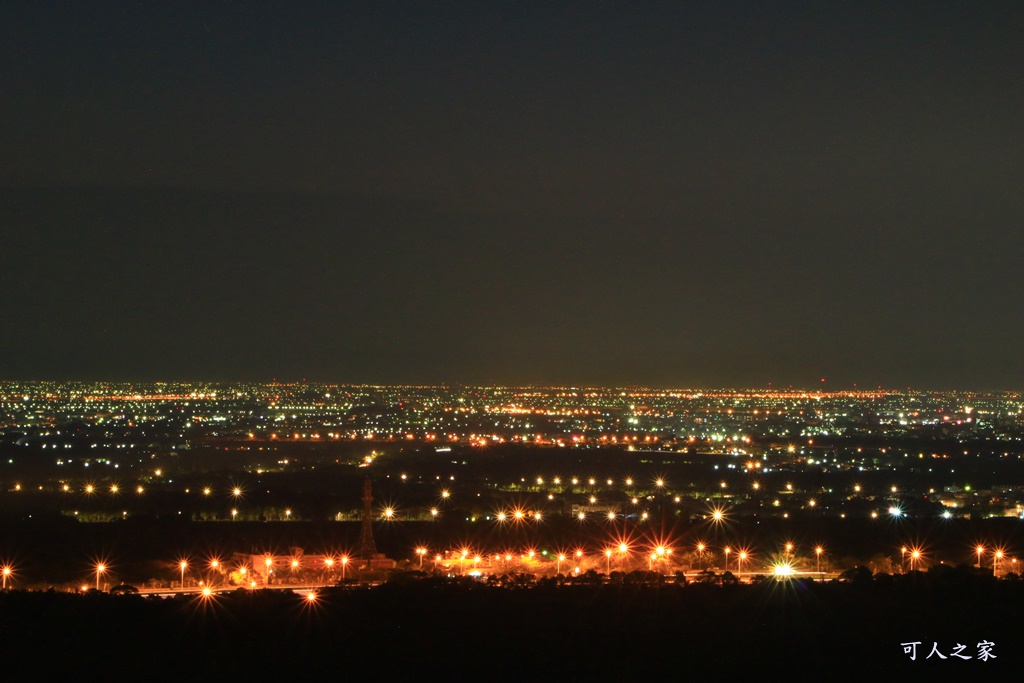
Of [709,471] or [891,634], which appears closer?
[891,634]

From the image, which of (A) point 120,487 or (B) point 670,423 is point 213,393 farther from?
(A) point 120,487

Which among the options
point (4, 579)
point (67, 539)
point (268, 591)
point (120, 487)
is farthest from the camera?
point (120, 487)

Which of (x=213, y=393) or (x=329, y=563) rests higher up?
(x=213, y=393)

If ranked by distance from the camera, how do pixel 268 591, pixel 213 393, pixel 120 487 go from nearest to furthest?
pixel 268 591, pixel 120 487, pixel 213 393

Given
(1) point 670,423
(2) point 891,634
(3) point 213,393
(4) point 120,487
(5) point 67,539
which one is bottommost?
(2) point 891,634

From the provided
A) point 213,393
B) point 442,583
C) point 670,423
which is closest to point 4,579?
point 442,583

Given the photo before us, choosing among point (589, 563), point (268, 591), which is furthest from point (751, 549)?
point (268, 591)
